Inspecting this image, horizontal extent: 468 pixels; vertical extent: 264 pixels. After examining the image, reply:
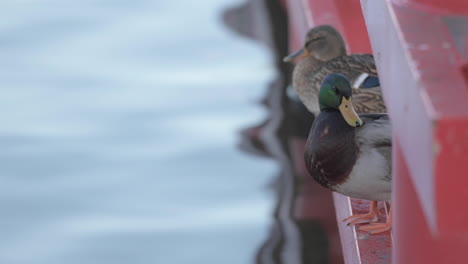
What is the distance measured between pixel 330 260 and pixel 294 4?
1803 mm

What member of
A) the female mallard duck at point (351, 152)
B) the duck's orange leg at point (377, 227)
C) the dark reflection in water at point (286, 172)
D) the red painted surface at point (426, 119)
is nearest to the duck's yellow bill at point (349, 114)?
the female mallard duck at point (351, 152)

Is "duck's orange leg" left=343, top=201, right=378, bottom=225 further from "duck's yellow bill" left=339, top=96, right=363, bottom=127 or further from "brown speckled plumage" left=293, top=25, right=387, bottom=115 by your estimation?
"brown speckled plumage" left=293, top=25, right=387, bottom=115

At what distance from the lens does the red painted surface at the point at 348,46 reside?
8.80ft

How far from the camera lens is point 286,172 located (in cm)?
385

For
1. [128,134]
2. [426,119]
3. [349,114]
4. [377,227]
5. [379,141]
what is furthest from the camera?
[128,134]

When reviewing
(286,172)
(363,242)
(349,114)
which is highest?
(349,114)

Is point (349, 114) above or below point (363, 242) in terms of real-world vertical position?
above

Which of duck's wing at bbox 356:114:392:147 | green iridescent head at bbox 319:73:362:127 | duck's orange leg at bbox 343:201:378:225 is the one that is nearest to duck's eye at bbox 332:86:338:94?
green iridescent head at bbox 319:73:362:127

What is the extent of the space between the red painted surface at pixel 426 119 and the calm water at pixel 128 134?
1480mm

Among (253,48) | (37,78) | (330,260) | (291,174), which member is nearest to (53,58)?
(37,78)

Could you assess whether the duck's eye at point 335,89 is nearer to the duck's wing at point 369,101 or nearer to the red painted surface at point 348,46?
the red painted surface at point 348,46

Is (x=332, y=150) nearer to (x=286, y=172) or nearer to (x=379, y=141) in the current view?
(x=379, y=141)

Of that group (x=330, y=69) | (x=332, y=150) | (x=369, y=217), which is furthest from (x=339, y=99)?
(x=330, y=69)

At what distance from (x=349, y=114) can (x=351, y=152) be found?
0.15 m
